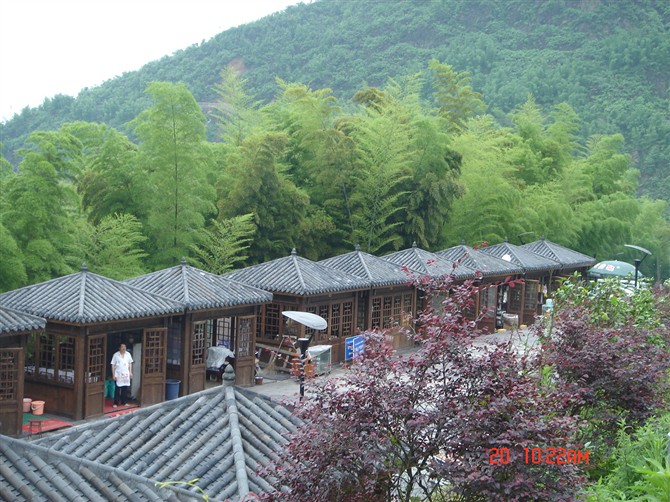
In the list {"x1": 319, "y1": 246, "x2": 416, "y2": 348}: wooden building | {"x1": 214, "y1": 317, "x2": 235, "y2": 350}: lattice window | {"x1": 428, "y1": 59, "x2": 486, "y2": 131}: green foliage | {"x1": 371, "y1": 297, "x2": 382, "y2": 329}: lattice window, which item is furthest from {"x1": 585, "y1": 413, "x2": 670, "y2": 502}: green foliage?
{"x1": 428, "y1": 59, "x2": 486, "y2": 131}: green foliage

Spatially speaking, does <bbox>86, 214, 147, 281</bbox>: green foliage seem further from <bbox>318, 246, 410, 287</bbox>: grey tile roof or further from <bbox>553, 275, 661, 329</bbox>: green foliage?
<bbox>553, 275, 661, 329</bbox>: green foliage

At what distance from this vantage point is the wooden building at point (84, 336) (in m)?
13.8

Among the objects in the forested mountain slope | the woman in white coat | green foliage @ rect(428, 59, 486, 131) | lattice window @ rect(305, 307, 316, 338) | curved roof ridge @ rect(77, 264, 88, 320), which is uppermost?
the forested mountain slope

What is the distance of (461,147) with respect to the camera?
2812cm

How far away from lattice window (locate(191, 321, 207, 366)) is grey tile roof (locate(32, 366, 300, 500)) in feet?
28.3

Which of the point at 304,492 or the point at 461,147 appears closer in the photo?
the point at 304,492

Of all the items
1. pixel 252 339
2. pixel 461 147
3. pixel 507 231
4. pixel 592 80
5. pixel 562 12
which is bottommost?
pixel 252 339

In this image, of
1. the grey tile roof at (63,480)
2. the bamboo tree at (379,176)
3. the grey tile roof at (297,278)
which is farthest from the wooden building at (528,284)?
the grey tile roof at (63,480)

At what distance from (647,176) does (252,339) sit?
5146 cm

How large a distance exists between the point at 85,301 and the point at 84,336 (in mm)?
587

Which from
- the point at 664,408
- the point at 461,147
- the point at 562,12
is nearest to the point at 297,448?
the point at 664,408

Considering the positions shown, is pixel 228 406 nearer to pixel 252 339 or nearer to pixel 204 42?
pixel 252 339

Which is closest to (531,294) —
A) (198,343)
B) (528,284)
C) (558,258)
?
(528,284)

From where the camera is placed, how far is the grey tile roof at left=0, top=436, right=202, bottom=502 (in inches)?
243
